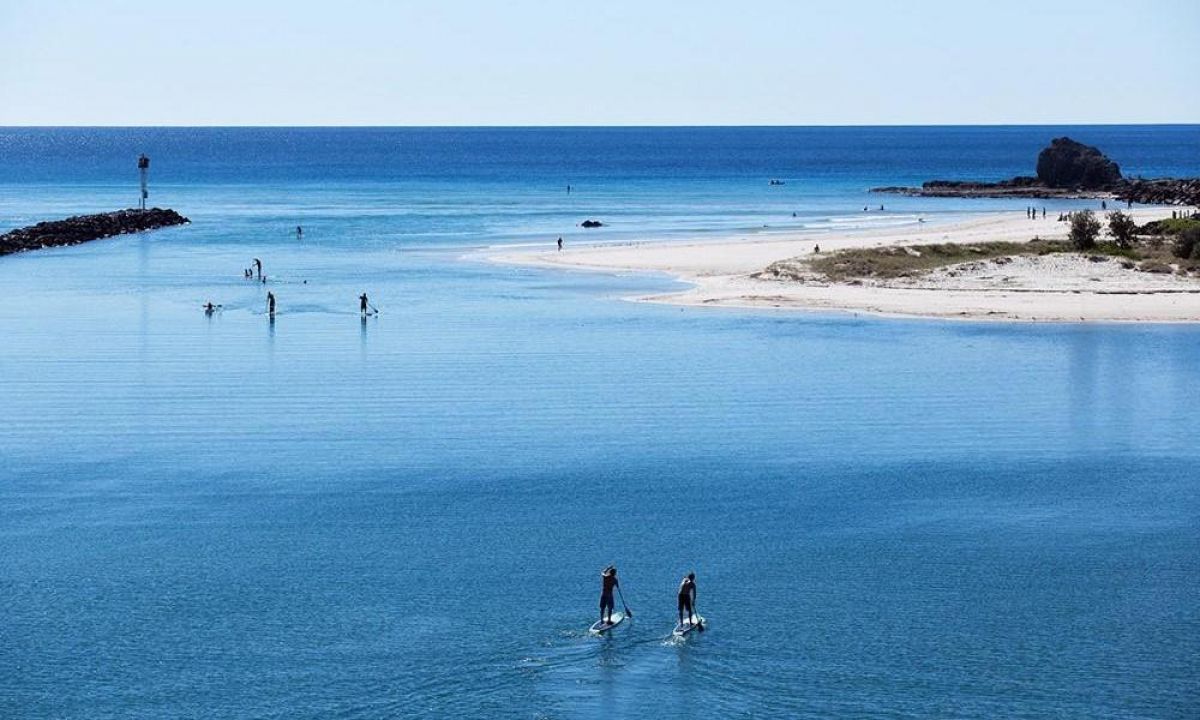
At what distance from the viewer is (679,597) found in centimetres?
3609

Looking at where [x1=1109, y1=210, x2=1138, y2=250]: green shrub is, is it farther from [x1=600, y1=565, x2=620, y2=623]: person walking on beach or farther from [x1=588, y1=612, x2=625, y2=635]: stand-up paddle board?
[x1=600, y1=565, x2=620, y2=623]: person walking on beach

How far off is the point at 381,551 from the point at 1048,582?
692 inches

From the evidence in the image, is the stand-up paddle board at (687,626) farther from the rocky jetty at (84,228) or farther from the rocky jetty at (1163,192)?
the rocky jetty at (1163,192)

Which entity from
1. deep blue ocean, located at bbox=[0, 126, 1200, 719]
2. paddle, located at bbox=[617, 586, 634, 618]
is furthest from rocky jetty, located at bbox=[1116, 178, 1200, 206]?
paddle, located at bbox=[617, 586, 634, 618]

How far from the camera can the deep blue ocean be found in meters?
33.6

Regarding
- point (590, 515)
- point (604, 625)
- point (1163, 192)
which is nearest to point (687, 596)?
point (604, 625)

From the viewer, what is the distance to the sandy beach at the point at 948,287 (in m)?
89.5

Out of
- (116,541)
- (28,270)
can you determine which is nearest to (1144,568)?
(116,541)

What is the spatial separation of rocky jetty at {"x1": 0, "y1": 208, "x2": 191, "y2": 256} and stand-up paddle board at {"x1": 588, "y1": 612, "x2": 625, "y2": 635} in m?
103

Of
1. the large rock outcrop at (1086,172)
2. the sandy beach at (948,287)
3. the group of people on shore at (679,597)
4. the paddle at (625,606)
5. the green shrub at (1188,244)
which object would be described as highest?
the large rock outcrop at (1086,172)

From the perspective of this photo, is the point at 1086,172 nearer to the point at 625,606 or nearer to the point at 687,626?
the point at 625,606

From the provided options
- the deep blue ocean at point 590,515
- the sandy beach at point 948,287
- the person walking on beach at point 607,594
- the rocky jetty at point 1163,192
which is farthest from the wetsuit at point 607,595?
the rocky jetty at point 1163,192

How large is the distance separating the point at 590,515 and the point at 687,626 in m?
10.4

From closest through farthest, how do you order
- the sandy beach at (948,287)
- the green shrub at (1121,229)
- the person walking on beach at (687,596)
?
the person walking on beach at (687,596), the sandy beach at (948,287), the green shrub at (1121,229)
